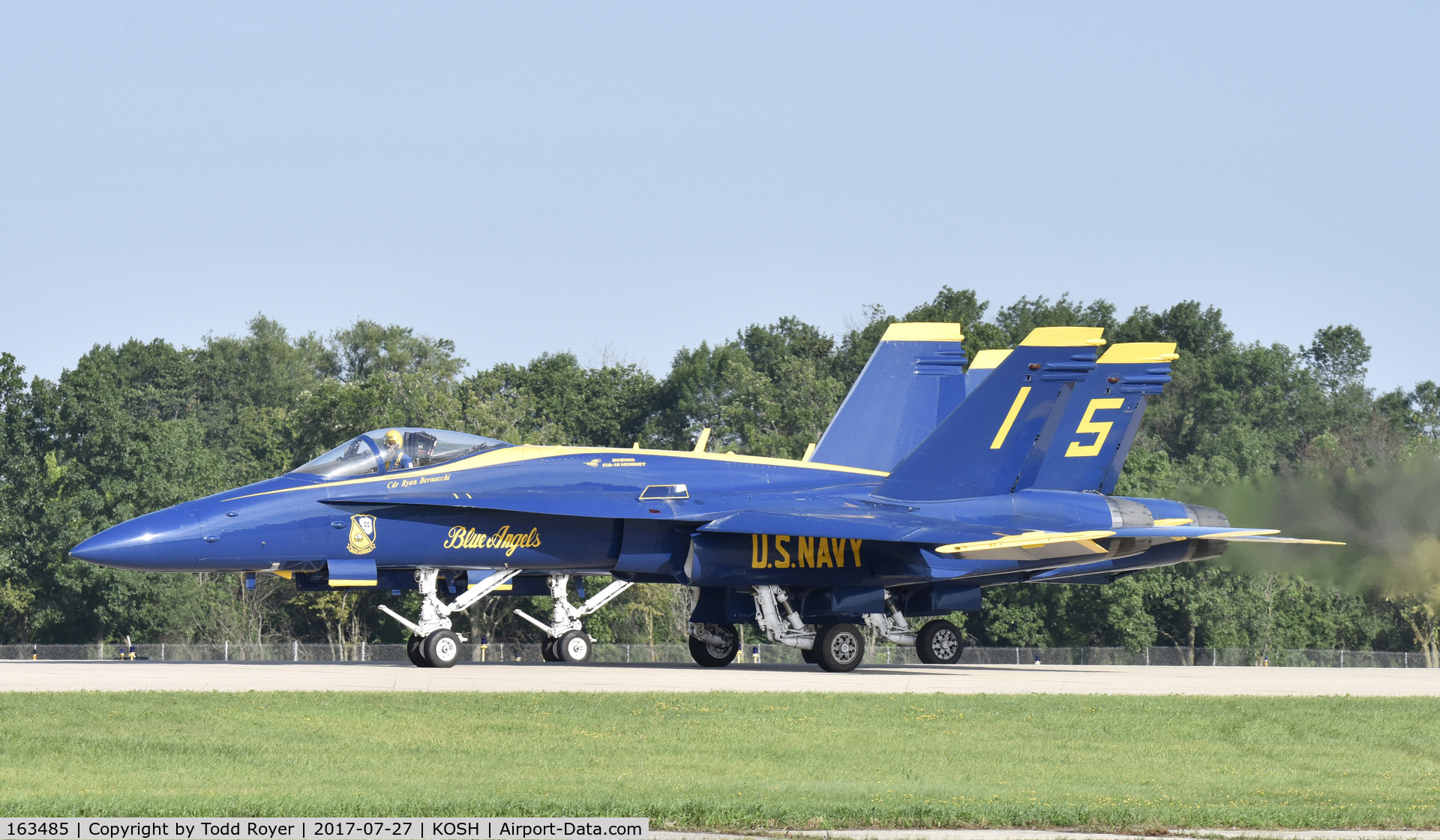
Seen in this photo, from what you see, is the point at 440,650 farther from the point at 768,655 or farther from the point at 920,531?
the point at 768,655

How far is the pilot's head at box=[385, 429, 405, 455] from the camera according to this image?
23.3m

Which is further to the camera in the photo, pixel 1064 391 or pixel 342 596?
pixel 342 596

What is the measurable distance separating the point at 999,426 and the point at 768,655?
51.3 feet

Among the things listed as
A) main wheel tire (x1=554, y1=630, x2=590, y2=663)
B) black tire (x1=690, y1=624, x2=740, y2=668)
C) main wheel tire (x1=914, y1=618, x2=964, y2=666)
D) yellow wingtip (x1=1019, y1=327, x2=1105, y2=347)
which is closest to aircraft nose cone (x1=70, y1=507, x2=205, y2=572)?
main wheel tire (x1=554, y1=630, x2=590, y2=663)

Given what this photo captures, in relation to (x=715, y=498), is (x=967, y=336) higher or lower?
higher

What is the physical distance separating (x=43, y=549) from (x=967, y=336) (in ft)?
122

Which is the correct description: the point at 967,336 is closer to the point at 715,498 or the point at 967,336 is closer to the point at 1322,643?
the point at 1322,643

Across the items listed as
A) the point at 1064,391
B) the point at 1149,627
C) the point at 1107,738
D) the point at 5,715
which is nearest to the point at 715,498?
the point at 1064,391

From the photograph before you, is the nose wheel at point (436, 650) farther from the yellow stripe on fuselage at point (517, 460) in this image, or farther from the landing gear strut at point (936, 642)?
the landing gear strut at point (936, 642)

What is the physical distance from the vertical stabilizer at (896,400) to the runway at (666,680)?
13.7ft

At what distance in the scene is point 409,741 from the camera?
13906 mm

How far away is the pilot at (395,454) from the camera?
23266mm

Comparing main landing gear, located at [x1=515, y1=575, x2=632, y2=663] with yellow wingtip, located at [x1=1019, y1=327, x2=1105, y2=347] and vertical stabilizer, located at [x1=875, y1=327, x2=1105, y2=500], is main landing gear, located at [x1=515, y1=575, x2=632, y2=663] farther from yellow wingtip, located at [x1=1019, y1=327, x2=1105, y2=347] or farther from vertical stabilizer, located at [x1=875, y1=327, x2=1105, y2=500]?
yellow wingtip, located at [x1=1019, y1=327, x2=1105, y2=347]
